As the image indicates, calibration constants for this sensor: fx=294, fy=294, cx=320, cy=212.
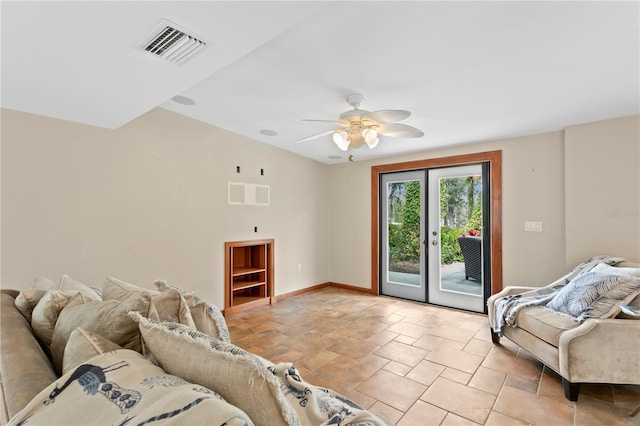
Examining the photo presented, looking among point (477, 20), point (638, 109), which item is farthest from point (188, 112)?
point (638, 109)

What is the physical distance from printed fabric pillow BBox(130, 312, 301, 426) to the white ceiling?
4.97 ft

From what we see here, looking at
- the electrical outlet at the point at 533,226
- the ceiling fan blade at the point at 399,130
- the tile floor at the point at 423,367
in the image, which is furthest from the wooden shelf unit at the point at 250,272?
the electrical outlet at the point at 533,226

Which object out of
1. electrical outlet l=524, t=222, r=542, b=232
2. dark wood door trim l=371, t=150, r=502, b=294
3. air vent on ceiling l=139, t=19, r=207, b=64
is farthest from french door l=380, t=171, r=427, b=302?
air vent on ceiling l=139, t=19, r=207, b=64

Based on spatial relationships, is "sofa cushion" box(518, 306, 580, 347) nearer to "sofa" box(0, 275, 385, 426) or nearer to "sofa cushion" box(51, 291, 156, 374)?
"sofa" box(0, 275, 385, 426)

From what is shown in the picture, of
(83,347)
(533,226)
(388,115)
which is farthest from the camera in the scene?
(533,226)

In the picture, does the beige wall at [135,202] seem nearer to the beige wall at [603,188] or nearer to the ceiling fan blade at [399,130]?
the ceiling fan blade at [399,130]

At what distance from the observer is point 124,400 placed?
0.67 metres

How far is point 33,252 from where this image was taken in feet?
8.82

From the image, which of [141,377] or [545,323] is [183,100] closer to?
[141,377]

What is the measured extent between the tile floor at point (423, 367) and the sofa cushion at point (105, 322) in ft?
5.50

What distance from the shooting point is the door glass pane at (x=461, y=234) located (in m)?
4.12

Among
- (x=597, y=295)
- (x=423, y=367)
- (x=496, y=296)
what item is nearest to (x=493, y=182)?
(x=496, y=296)

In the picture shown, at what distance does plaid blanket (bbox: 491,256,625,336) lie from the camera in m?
2.71

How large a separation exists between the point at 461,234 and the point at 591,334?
7.34 feet
